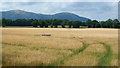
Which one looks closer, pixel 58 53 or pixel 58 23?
pixel 58 53

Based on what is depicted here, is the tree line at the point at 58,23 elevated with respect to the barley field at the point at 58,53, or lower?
elevated

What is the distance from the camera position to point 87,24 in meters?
169

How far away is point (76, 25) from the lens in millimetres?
166500

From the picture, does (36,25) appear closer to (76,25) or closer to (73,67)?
(76,25)

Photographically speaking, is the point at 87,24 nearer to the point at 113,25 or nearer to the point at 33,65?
the point at 113,25

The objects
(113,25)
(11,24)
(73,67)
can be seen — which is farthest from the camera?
(11,24)

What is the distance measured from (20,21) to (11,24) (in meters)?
8.95

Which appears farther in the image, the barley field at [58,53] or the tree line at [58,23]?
the tree line at [58,23]

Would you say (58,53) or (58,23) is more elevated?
(58,23)

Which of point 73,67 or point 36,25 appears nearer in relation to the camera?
point 73,67

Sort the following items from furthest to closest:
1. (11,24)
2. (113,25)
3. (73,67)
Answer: (11,24)
(113,25)
(73,67)

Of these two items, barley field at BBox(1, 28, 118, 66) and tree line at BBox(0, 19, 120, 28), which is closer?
barley field at BBox(1, 28, 118, 66)

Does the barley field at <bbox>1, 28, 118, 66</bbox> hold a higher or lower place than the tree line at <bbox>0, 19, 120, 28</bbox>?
lower

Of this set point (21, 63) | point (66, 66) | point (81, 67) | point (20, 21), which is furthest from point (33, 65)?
point (20, 21)
